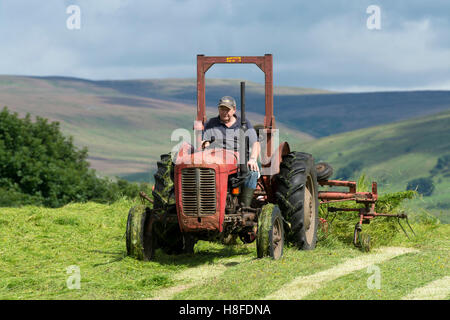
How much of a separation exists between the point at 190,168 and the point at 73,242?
343 centimetres

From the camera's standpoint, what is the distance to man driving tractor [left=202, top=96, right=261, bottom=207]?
8617 mm

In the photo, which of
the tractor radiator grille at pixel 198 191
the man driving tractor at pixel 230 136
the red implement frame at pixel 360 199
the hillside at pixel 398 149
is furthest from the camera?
the hillside at pixel 398 149

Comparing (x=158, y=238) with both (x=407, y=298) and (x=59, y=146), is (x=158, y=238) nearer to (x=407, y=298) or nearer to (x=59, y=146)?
(x=407, y=298)

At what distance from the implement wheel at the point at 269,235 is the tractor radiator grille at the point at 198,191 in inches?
25.8

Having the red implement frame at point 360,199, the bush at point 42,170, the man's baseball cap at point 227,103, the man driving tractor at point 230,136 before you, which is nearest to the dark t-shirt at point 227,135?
the man driving tractor at point 230,136

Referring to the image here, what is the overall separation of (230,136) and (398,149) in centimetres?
16003

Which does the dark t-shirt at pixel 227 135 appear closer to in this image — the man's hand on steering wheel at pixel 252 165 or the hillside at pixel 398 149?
the man's hand on steering wheel at pixel 252 165

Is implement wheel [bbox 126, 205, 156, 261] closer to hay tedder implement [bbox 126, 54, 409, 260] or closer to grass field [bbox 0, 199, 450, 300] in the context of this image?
hay tedder implement [bbox 126, 54, 409, 260]

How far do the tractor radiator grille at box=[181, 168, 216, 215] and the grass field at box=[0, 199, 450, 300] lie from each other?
0.72 metres

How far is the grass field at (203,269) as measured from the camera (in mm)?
6707

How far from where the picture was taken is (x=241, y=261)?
8.63 meters

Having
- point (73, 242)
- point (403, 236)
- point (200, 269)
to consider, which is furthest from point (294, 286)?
point (403, 236)

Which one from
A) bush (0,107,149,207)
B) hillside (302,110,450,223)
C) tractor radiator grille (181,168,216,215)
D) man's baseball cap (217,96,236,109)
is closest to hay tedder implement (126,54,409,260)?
tractor radiator grille (181,168,216,215)

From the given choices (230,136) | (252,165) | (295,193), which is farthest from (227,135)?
(295,193)
